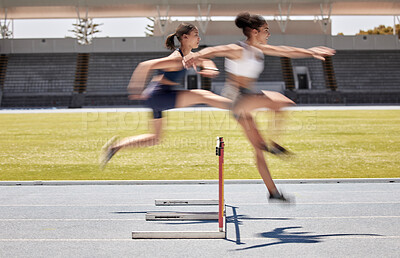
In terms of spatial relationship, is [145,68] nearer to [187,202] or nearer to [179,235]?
[179,235]

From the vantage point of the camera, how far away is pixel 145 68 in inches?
191

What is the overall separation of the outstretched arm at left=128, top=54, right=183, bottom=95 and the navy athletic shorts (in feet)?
0.97

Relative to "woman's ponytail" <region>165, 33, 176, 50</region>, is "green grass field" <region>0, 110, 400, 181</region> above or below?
below

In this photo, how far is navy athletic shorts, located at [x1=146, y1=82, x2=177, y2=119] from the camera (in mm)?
5266

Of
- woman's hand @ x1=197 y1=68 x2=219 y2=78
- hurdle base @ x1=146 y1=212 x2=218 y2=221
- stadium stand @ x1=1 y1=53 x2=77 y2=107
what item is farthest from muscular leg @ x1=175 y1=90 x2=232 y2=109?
stadium stand @ x1=1 y1=53 x2=77 y2=107

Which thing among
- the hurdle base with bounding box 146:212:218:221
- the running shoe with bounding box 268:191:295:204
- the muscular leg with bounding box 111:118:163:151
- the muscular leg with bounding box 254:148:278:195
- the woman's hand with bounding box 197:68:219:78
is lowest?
the hurdle base with bounding box 146:212:218:221

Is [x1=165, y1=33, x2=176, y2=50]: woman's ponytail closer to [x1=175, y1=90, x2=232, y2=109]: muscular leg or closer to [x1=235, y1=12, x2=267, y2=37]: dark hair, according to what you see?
[x1=175, y1=90, x2=232, y2=109]: muscular leg

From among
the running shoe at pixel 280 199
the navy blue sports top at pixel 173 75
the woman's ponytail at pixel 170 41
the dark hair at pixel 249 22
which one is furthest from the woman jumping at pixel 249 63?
the running shoe at pixel 280 199

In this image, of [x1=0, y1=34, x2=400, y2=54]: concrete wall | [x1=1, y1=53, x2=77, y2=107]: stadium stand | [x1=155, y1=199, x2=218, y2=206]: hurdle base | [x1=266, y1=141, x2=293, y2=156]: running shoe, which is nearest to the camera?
[x1=266, y1=141, x2=293, y2=156]: running shoe

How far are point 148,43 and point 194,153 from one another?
2728 centimetres

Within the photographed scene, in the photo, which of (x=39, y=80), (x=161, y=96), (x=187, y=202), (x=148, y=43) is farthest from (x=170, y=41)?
(x=39, y=80)

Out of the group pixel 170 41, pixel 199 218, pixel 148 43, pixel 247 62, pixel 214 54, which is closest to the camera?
pixel 214 54

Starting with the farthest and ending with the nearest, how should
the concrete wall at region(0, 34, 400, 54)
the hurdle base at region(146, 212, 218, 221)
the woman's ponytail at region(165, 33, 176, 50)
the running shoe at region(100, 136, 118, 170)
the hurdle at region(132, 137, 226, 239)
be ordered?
the concrete wall at region(0, 34, 400, 54), the hurdle base at region(146, 212, 218, 221), the running shoe at region(100, 136, 118, 170), the woman's ponytail at region(165, 33, 176, 50), the hurdle at region(132, 137, 226, 239)

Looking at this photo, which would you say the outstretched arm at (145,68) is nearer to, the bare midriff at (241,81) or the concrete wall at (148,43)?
the bare midriff at (241,81)
